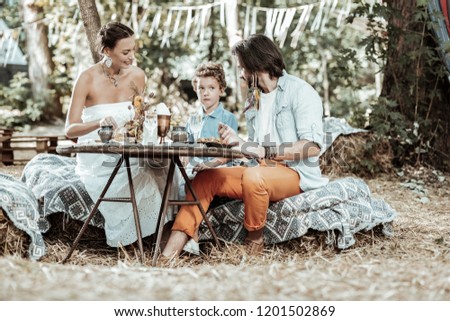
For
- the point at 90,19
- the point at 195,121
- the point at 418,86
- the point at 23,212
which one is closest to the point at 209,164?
the point at 195,121

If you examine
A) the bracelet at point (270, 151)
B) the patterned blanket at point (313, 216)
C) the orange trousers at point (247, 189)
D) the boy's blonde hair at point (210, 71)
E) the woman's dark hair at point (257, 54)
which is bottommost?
the patterned blanket at point (313, 216)

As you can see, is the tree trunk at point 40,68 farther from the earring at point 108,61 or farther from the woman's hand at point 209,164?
the woman's hand at point 209,164

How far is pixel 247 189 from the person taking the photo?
2.97 meters

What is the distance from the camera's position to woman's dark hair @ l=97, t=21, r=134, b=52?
328cm

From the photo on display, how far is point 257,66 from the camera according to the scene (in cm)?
316

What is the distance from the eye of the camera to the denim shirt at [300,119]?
3.11 m

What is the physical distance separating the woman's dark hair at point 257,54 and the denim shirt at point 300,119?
→ 11 cm

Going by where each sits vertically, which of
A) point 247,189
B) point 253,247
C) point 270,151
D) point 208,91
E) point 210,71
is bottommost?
point 253,247

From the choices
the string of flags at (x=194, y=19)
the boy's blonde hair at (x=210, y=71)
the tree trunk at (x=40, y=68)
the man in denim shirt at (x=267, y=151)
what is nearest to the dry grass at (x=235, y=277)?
the man in denim shirt at (x=267, y=151)

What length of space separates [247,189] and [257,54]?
26.0 inches

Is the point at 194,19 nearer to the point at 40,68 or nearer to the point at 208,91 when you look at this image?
the point at 40,68

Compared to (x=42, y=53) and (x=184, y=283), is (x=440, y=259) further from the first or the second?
(x=42, y=53)

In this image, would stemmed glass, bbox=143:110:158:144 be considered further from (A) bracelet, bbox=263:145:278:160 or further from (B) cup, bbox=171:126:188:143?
(A) bracelet, bbox=263:145:278:160

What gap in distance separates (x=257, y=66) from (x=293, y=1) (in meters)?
11.7
